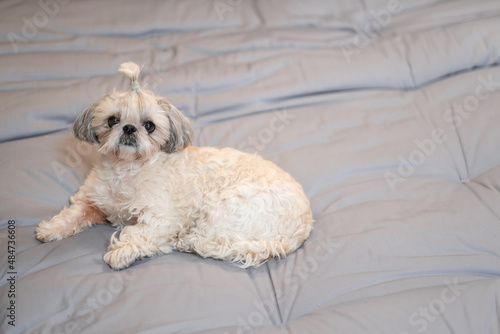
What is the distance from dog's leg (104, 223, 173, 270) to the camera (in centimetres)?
170

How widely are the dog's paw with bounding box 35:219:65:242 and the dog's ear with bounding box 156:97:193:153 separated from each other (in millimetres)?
532

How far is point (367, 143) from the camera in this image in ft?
7.75

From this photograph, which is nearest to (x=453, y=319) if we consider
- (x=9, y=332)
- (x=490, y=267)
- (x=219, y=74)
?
(x=490, y=267)

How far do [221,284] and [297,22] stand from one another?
208 centimetres

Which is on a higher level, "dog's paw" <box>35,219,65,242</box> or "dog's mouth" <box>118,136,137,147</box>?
"dog's mouth" <box>118,136,137,147</box>

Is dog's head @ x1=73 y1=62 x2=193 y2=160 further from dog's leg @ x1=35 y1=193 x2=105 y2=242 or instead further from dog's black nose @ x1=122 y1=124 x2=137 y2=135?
dog's leg @ x1=35 y1=193 x2=105 y2=242

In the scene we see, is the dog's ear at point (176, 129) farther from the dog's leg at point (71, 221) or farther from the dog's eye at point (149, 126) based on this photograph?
the dog's leg at point (71, 221)

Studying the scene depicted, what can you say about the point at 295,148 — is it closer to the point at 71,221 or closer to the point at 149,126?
the point at 149,126

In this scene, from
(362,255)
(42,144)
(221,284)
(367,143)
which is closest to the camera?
(221,284)

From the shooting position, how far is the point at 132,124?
1.78 m

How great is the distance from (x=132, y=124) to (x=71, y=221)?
491 mm

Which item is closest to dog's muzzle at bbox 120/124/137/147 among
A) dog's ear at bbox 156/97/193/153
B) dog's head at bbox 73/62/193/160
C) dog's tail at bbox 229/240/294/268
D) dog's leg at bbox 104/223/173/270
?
dog's head at bbox 73/62/193/160

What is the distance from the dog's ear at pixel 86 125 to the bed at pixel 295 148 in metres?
0.31

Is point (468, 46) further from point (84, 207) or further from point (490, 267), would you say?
point (84, 207)
